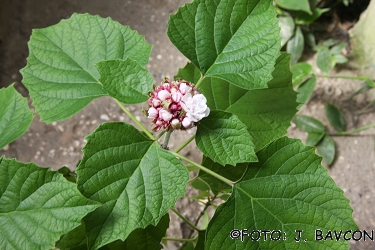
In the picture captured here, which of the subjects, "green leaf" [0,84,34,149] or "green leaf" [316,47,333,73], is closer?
"green leaf" [0,84,34,149]

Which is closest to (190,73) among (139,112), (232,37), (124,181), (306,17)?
(232,37)

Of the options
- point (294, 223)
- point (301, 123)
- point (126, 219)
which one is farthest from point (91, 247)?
point (301, 123)

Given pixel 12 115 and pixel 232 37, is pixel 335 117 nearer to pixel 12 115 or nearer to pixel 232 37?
pixel 232 37

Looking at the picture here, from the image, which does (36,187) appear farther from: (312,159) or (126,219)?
(312,159)

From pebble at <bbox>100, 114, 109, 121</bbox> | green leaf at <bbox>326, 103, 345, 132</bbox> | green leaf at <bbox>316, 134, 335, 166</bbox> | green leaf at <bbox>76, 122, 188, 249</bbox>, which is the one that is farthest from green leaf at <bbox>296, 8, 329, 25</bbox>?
green leaf at <bbox>76, 122, 188, 249</bbox>

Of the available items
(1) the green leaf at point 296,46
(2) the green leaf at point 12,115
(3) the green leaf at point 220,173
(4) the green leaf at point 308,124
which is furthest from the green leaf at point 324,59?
(2) the green leaf at point 12,115

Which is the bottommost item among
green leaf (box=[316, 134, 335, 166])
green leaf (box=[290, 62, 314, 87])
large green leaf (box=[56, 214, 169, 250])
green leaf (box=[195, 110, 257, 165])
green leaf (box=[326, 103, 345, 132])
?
green leaf (box=[316, 134, 335, 166])

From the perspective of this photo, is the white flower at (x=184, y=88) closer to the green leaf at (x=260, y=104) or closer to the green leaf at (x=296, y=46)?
the green leaf at (x=260, y=104)

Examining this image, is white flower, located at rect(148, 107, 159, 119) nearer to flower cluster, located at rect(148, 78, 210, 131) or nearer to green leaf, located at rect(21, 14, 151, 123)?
flower cluster, located at rect(148, 78, 210, 131)
